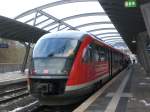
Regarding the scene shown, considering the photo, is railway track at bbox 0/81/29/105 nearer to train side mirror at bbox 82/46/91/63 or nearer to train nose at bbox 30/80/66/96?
train nose at bbox 30/80/66/96

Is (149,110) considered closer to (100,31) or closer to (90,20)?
(90,20)

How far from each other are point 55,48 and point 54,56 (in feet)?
1.46

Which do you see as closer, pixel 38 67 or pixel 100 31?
pixel 38 67

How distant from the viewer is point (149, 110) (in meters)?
11.5

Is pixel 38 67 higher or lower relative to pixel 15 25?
lower

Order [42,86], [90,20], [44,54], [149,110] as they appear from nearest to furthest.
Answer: [149,110] < [42,86] < [44,54] < [90,20]

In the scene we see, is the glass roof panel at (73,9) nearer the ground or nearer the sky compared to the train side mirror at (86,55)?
nearer the sky

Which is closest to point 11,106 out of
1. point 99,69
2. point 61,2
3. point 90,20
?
point 99,69

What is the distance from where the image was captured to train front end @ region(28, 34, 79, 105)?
1327 centimetres

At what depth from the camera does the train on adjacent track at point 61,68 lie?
1330 cm

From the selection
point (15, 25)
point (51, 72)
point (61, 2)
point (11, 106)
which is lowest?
point (11, 106)

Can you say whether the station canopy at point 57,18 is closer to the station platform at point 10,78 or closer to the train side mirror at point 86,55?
the station platform at point 10,78

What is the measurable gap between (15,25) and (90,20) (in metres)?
17.3

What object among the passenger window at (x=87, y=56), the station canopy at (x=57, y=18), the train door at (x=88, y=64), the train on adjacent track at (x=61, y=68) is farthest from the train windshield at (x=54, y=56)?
the station canopy at (x=57, y=18)
